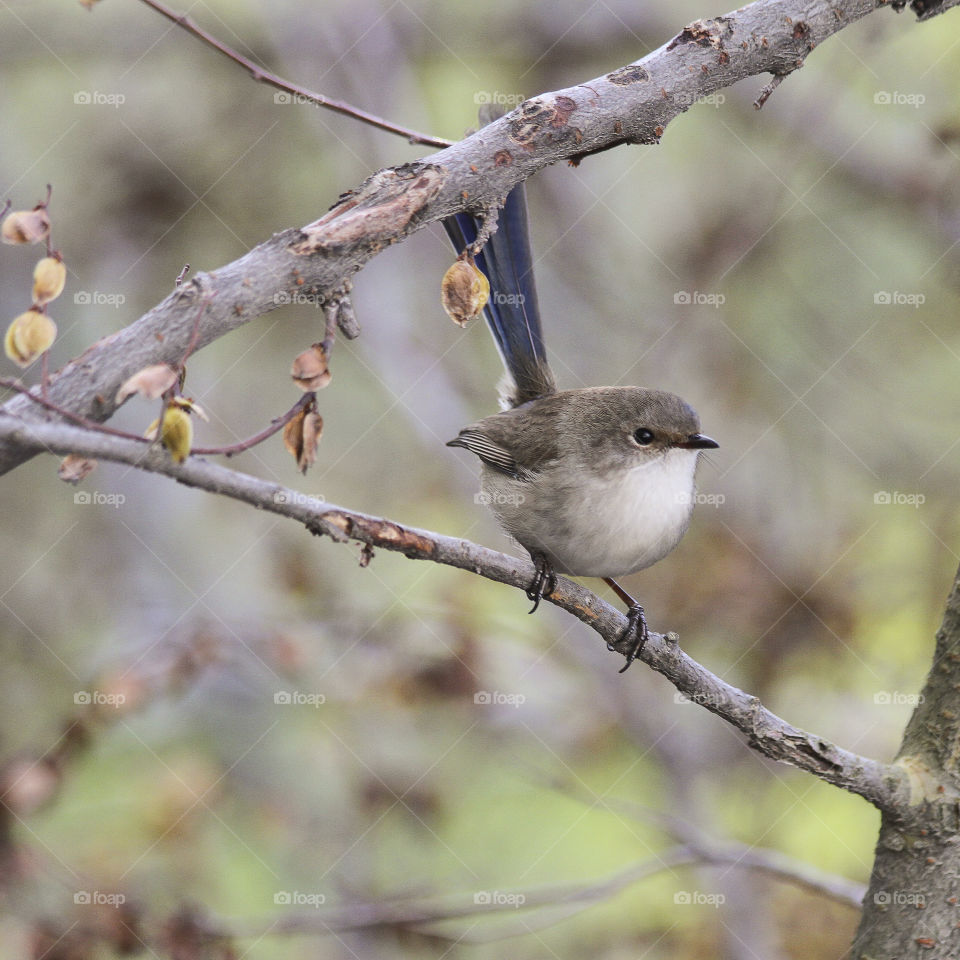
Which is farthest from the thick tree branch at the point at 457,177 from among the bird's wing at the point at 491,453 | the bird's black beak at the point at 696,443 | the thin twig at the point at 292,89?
the bird's wing at the point at 491,453

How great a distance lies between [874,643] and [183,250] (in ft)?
16.5

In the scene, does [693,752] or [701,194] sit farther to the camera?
[701,194]

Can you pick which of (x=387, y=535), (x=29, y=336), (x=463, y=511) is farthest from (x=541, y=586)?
(x=463, y=511)

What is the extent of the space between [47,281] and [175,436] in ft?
1.94

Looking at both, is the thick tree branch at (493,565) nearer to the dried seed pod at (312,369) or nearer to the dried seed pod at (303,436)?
the dried seed pod at (303,436)

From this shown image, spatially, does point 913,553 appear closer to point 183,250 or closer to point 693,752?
point 693,752

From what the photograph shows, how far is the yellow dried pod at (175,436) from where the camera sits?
1.55 m

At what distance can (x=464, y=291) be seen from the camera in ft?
7.08

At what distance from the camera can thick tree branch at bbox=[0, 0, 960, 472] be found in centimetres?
166

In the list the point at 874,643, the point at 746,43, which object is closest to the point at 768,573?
the point at 874,643

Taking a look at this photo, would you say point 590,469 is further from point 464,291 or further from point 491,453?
point 464,291

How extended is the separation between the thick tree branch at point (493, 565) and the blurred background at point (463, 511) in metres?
2.14

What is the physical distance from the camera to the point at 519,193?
10.4ft

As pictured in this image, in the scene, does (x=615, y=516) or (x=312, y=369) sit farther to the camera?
(x=615, y=516)
